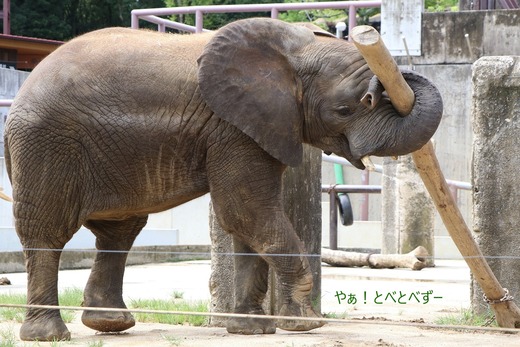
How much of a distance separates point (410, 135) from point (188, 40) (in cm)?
186

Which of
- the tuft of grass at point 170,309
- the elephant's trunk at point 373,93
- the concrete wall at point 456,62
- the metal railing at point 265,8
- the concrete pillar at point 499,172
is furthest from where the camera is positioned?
the concrete wall at point 456,62

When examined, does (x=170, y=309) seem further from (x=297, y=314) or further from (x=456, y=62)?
(x=456, y=62)

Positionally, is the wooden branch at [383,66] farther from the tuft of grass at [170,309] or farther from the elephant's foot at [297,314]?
the tuft of grass at [170,309]

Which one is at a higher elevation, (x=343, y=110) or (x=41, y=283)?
(x=343, y=110)

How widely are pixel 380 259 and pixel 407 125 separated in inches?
322

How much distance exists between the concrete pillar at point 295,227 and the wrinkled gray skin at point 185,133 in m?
0.78

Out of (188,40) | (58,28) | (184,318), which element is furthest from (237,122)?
(58,28)

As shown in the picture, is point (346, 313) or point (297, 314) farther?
point (346, 313)

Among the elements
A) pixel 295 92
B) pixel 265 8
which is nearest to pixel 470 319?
pixel 295 92

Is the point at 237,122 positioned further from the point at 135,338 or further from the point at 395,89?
the point at 135,338

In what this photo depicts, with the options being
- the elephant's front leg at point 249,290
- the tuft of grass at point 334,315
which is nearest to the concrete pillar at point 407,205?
the tuft of grass at point 334,315

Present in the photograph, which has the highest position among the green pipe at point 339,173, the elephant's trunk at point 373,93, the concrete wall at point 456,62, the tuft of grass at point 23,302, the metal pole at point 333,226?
the concrete wall at point 456,62

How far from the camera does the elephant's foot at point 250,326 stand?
8594 millimetres

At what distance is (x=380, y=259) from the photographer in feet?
52.0
